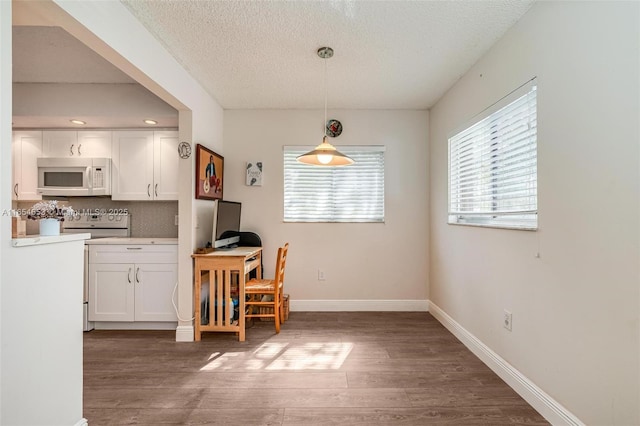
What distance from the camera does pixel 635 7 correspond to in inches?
51.4

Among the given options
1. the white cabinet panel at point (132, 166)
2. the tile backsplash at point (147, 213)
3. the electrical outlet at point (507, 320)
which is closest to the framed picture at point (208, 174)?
the tile backsplash at point (147, 213)

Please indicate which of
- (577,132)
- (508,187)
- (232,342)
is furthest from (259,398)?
(577,132)

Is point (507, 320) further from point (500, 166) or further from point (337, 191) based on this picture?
point (337, 191)

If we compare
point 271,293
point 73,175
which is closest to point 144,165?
point 73,175

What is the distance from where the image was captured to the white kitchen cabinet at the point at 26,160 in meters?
3.47

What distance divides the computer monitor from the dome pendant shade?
1060 millimetres

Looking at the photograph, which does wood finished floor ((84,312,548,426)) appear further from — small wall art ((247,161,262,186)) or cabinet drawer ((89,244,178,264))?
small wall art ((247,161,262,186))

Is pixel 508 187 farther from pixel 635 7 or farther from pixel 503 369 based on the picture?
pixel 503 369

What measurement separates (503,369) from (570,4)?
241cm

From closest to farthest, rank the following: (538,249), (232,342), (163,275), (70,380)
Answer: (70,380)
(538,249)
(232,342)
(163,275)

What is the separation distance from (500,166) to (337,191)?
199 cm

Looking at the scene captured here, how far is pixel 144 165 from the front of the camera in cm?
351

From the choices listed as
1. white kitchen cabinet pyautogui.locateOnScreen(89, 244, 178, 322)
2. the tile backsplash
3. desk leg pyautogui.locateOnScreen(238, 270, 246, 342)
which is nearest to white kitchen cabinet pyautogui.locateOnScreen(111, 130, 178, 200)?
the tile backsplash

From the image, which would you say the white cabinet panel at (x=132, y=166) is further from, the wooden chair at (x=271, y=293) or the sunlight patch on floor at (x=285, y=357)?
the sunlight patch on floor at (x=285, y=357)
